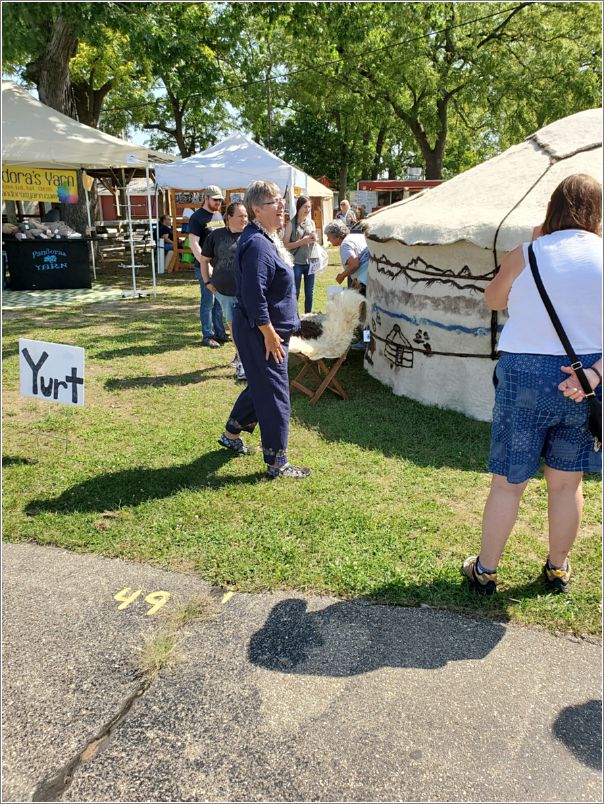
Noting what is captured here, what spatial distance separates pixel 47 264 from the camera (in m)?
13.0

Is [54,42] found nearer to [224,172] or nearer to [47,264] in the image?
[224,172]

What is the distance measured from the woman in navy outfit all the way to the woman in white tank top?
149 centimetres

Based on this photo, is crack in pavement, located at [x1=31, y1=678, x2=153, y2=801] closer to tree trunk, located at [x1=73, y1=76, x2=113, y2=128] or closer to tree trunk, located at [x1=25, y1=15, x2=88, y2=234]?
tree trunk, located at [x1=25, y1=15, x2=88, y2=234]

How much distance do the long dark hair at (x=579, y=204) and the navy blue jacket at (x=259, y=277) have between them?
1773 millimetres

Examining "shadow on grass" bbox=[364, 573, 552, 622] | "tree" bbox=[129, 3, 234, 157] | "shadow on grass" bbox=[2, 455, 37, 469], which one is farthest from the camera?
"tree" bbox=[129, 3, 234, 157]

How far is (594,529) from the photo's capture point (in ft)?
11.6

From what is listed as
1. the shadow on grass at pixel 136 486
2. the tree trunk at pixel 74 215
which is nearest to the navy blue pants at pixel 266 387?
the shadow on grass at pixel 136 486

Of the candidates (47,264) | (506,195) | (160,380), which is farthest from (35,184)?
(506,195)

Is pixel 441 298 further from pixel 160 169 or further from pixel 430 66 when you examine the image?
pixel 430 66

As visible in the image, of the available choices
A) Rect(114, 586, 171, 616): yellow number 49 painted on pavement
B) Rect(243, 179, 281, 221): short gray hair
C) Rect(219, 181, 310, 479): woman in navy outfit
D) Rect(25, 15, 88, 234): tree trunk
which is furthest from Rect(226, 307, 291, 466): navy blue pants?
Rect(25, 15, 88, 234): tree trunk

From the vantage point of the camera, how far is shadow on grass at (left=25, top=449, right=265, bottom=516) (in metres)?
3.85

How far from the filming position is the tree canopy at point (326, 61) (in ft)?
34.8

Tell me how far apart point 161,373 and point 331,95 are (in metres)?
20.8

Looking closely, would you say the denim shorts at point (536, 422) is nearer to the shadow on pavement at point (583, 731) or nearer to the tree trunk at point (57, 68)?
the shadow on pavement at point (583, 731)
